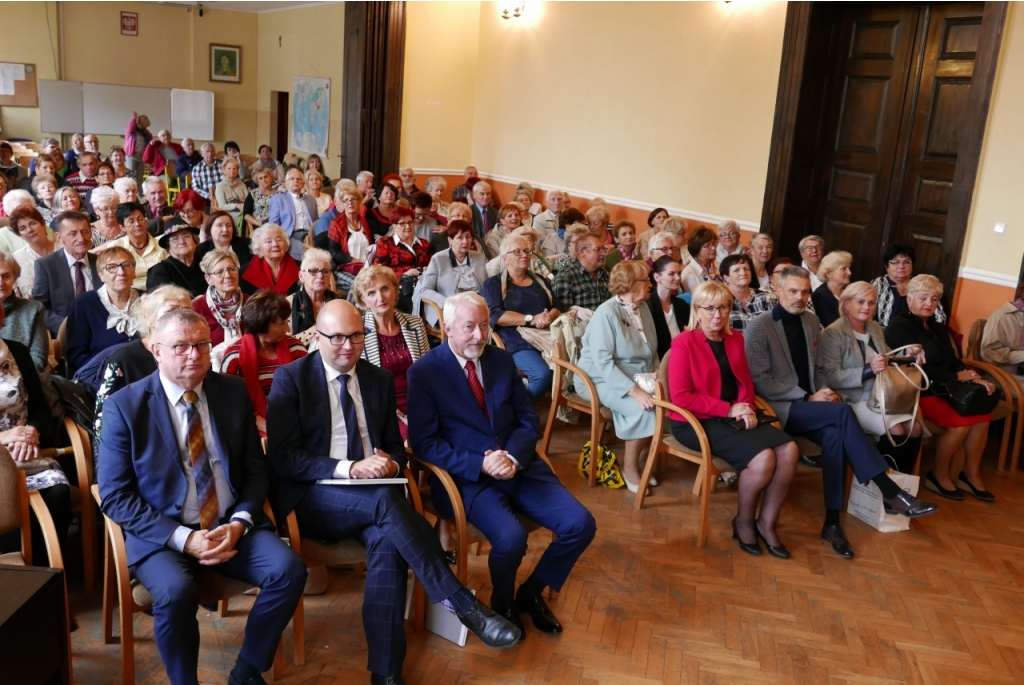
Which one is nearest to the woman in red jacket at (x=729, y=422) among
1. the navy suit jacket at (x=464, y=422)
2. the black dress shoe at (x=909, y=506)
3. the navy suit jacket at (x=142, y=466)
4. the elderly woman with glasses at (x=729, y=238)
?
the black dress shoe at (x=909, y=506)

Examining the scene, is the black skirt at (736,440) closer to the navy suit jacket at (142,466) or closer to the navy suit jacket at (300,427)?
the navy suit jacket at (300,427)

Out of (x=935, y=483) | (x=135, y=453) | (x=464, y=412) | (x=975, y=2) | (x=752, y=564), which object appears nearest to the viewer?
(x=135, y=453)

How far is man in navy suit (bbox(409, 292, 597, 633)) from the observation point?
11.2ft

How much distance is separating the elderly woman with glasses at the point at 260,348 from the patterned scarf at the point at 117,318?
79cm

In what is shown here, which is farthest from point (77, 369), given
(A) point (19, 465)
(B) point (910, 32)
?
(B) point (910, 32)

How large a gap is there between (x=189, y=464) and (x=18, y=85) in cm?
1554

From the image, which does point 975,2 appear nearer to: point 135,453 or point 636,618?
point 636,618

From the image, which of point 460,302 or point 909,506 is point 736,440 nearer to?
point 909,506

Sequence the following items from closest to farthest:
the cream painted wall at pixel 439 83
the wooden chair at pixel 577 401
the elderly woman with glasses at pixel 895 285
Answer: the wooden chair at pixel 577 401 < the elderly woman with glasses at pixel 895 285 < the cream painted wall at pixel 439 83

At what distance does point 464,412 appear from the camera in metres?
3.55

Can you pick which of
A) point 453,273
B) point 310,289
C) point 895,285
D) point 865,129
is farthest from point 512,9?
point 310,289

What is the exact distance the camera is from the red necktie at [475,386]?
359 cm

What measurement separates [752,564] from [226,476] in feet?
8.33

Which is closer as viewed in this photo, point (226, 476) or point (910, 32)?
point (226, 476)
